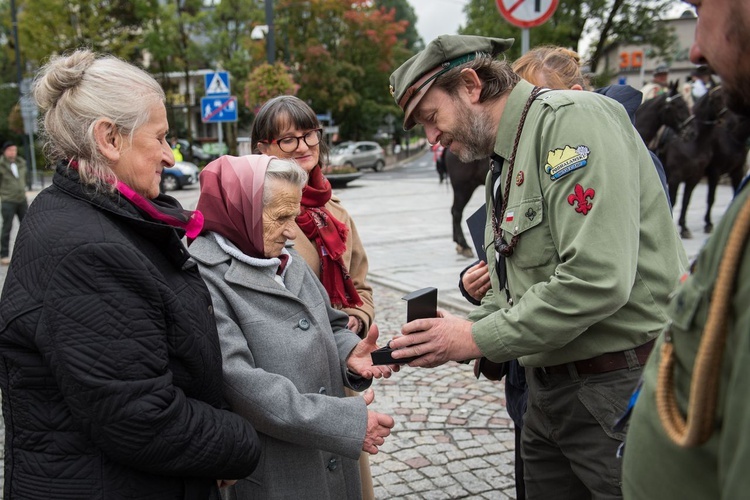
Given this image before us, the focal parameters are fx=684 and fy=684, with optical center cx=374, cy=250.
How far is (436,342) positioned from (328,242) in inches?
43.0

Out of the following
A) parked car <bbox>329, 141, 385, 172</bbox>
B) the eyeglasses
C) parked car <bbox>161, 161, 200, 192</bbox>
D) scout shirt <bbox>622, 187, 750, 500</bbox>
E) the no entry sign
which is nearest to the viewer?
scout shirt <bbox>622, 187, 750, 500</bbox>

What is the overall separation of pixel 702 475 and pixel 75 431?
1320mm

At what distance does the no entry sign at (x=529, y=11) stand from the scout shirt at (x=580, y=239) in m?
3.99

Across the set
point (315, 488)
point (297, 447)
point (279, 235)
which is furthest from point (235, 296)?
point (315, 488)

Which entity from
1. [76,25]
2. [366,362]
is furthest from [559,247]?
[76,25]

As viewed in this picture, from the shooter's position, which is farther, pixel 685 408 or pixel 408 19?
pixel 408 19

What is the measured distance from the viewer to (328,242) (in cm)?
299

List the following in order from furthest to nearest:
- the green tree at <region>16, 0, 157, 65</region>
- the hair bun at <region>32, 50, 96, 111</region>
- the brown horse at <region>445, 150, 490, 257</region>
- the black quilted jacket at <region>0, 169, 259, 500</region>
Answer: the green tree at <region>16, 0, 157, 65</region>, the brown horse at <region>445, 150, 490, 257</region>, the hair bun at <region>32, 50, 96, 111</region>, the black quilted jacket at <region>0, 169, 259, 500</region>

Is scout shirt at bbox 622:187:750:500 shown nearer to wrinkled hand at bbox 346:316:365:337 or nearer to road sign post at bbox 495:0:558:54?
wrinkled hand at bbox 346:316:365:337

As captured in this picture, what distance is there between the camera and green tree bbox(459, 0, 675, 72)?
30.1 metres

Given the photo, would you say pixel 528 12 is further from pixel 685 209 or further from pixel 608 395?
pixel 685 209

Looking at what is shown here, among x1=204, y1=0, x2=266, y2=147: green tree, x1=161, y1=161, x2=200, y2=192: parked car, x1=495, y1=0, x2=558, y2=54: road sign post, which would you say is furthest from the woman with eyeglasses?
x1=204, y1=0, x2=266, y2=147: green tree

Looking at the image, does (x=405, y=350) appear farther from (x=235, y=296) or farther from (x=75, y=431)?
(x=75, y=431)

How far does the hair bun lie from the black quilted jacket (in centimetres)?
21
